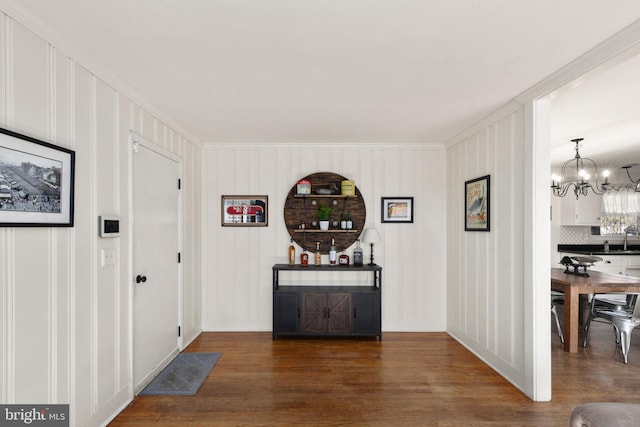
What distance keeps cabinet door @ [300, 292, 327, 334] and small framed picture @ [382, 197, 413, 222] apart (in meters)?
1.40

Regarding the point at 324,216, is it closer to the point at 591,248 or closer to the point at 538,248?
the point at 538,248

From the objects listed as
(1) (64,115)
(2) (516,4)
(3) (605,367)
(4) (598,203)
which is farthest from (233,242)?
(4) (598,203)

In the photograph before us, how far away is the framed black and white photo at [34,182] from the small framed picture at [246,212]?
2548 mm

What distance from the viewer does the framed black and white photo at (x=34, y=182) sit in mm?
1622

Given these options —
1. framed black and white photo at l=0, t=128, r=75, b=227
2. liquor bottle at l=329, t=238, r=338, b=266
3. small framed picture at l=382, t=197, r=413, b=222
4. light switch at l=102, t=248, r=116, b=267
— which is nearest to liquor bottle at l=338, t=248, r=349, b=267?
liquor bottle at l=329, t=238, r=338, b=266

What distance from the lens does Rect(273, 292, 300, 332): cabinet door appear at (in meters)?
4.21

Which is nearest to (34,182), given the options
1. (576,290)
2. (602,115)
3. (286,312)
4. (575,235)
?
(286,312)

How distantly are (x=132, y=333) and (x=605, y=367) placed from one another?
453 centimetres

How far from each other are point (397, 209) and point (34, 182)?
3.86 m

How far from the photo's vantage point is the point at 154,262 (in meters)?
3.22

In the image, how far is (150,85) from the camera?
8.84ft

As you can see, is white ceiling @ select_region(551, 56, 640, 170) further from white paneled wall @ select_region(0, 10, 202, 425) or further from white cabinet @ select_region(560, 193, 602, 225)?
white paneled wall @ select_region(0, 10, 202, 425)

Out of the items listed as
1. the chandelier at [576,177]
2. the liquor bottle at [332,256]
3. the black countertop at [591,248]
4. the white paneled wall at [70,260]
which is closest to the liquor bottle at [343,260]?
the liquor bottle at [332,256]

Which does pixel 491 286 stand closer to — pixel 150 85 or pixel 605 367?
pixel 605 367
